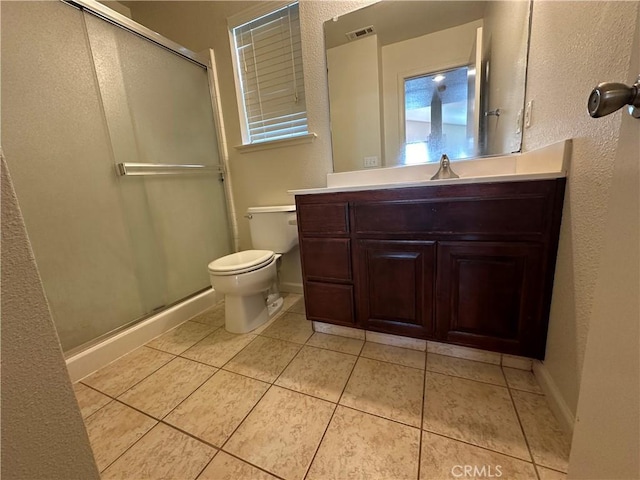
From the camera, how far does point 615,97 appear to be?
362mm

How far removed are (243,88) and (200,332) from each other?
5.97ft

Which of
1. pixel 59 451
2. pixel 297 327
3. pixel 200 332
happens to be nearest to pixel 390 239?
pixel 297 327

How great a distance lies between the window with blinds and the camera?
180 cm

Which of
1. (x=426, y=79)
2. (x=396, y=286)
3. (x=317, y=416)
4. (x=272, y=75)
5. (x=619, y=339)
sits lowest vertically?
(x=317, y=416)

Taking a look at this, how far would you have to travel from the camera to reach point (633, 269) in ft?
1.21

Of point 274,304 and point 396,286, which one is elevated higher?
point 396,286

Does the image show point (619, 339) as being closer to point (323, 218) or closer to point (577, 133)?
point (577, 133)

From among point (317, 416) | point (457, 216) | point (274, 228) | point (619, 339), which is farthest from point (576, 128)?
point (274, 228)

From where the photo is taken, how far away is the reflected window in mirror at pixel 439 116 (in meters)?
1.39

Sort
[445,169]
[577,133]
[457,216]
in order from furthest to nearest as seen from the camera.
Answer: [445,169], [457,216], [577,133]

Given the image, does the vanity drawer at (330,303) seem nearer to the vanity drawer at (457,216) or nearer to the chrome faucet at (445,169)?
the vanity drawer at (457,216)

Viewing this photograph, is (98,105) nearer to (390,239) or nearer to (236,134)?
(236,134)

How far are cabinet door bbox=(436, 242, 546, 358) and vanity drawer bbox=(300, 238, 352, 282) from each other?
43 cm

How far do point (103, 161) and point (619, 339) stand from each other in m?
2.02
